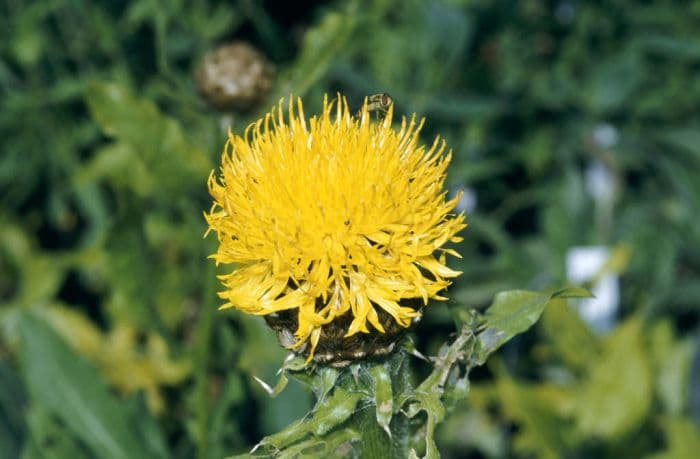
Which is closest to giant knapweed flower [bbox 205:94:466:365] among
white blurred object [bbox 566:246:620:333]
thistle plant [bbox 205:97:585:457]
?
thistle plant [bbox 205:97:585:457]

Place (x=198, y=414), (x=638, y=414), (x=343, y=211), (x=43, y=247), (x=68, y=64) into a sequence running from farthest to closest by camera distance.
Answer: (x=43, y=247)
(x=68, y=64)
(x=638, y=414)
(x=198, y=414)
(x=343, y=211)

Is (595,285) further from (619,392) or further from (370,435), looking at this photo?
(370,435)

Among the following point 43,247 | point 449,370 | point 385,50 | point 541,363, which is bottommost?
point 541,363

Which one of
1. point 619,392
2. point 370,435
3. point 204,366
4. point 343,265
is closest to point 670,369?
point 619,392

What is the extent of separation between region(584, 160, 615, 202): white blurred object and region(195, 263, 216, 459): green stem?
1450 mm

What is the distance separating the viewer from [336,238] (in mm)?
1129

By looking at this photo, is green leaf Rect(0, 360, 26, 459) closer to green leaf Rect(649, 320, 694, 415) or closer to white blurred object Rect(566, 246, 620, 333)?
white blurred object Rect(566, 246, 620, 333)

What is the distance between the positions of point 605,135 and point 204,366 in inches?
60.9

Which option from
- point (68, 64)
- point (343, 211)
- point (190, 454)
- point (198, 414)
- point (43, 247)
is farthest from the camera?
point (43, 247)

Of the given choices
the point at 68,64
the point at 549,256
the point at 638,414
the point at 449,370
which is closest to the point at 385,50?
the point at 549,256

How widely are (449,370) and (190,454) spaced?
952 mm

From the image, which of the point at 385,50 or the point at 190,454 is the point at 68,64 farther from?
the point at 190,454

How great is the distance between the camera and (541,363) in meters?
2.72

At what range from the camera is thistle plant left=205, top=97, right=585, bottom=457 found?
112 cm
